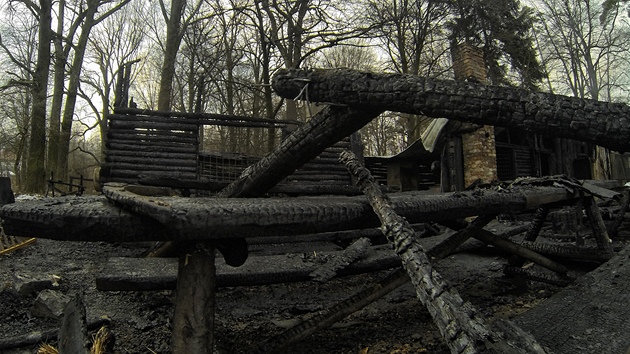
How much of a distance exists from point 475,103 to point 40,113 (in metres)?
17.8

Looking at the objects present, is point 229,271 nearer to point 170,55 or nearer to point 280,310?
point 280,310

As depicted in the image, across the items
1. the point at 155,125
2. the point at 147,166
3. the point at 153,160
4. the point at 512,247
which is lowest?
the point at 512,247

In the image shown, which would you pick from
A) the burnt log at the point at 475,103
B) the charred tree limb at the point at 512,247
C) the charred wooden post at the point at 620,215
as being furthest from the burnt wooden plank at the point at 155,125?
the charred wooden post at the point at 620,215

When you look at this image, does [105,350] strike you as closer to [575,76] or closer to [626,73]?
[575,76]

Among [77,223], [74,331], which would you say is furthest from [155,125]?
[77,223]

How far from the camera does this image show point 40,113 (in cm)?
1504

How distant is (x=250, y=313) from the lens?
3.28 metres

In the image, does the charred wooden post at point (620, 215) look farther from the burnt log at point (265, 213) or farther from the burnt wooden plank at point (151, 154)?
the burnt wooden plank at point (151, 154)

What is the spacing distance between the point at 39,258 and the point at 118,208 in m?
4.48

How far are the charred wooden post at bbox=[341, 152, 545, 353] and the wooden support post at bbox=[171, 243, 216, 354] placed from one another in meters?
0.92

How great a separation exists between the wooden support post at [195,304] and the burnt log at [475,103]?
3.45 feet

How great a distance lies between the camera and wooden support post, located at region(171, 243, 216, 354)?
1.73 m

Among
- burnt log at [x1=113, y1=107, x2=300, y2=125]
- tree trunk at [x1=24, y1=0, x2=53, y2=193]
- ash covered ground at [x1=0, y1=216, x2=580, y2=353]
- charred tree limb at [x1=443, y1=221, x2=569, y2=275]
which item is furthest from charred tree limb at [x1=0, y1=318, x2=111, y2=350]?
tree trunk at [x1=24, y1=0, x2=53, y2=193]

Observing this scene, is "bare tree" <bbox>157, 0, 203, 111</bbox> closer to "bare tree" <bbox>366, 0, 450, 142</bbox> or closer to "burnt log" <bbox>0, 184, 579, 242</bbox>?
"bare tree" <bbox>366, 0, 450, 142</bbox>
